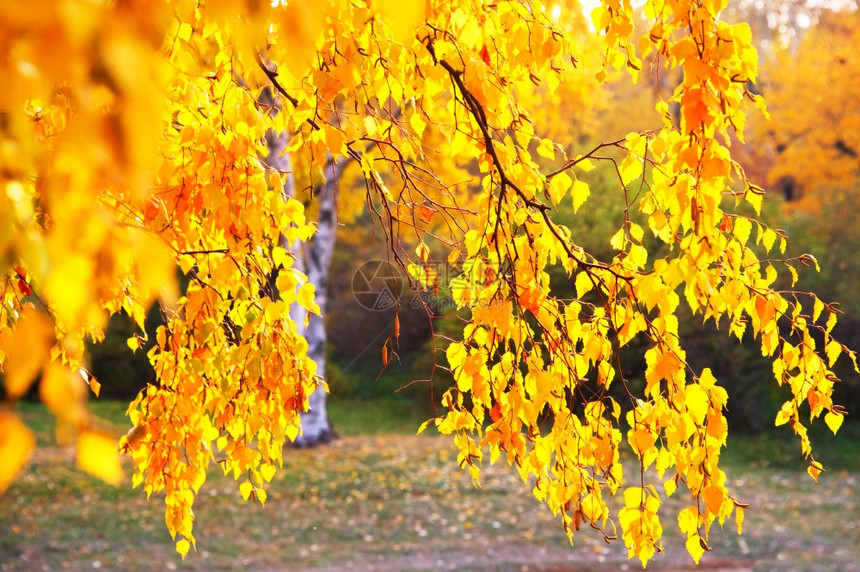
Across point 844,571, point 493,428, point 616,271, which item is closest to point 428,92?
point 616,271

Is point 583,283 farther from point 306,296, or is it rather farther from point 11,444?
point 11,444

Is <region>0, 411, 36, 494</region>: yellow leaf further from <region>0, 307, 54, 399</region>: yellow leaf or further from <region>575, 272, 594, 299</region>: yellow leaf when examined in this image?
<region>575, 272, 594, 299</region>: yellow leaf

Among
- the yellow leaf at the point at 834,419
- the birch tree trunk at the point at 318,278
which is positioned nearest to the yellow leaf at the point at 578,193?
the yellow leaf at the point at 834,419

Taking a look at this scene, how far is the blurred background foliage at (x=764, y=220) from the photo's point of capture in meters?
10.4

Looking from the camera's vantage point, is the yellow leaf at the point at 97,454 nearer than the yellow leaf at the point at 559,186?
Yes

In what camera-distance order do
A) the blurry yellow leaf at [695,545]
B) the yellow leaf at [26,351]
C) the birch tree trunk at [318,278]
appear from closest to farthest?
the yellow leaf at [26,351] → the blurry yellow leaf at [695,545] → the birch tree trunk at [318,278]

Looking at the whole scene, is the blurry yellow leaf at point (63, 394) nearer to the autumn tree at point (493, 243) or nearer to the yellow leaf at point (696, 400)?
the autumn tree at point (493, 243)

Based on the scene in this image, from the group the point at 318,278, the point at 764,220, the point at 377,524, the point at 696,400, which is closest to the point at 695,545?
the point at 696,400

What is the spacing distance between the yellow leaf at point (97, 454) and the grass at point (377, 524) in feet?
16.5

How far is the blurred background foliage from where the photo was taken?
10.4m

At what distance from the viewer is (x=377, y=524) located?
6492mm

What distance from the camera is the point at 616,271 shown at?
2102 millimetres

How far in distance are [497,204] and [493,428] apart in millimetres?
590

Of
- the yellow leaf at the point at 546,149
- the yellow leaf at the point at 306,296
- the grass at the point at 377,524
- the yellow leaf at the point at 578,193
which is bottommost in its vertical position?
the grass at the point at 377,524
